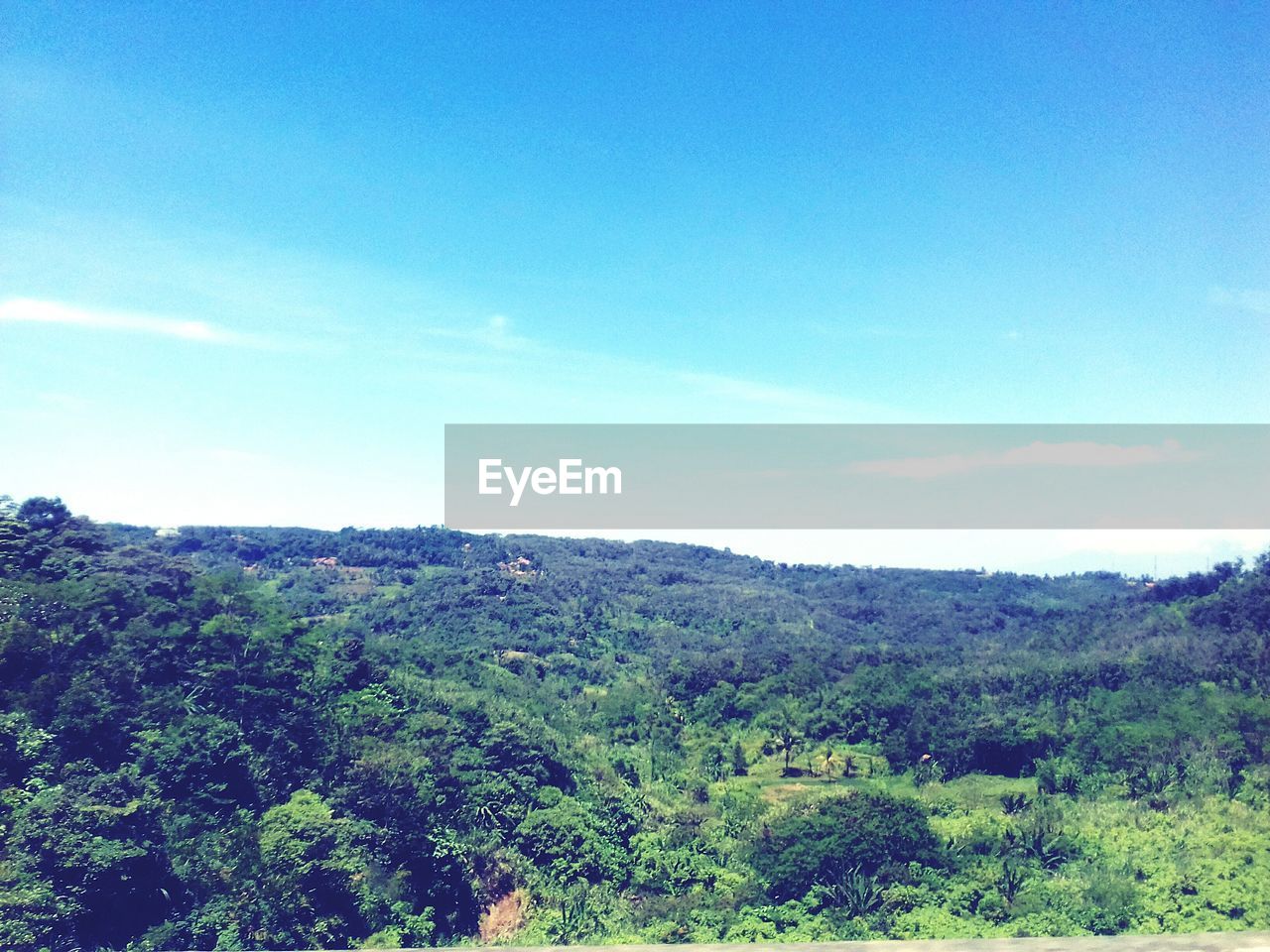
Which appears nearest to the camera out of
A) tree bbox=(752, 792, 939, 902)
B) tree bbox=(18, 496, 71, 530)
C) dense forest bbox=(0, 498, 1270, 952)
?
dense forest bbox=(0, 498, 1270, 952)

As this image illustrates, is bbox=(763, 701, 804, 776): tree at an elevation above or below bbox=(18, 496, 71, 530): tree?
below

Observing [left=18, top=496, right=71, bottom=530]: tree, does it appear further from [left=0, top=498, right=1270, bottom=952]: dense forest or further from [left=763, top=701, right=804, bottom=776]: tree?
[left=763, top=701, right=804, bottom=776]: tree

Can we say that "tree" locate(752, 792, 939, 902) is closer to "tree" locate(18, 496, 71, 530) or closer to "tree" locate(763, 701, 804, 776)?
"tree" locate(763, 701, 804, 776)

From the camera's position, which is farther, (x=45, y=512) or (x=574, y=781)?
(x=45, y=512)

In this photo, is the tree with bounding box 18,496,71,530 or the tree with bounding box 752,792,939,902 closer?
the tree with bounding box 752,792,939,902

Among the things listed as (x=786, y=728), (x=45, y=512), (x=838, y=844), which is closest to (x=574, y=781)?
(x=838, y=844)

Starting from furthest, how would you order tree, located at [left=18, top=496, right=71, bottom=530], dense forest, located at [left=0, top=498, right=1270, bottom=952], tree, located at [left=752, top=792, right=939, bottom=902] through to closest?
tree, located at [left=18, top=496, right=71, bottom=530]
tree, located at [left=752, top=792, right=939, bottom=902]
dense forest, located at [left=0, top=498, right=1270, bottom=952]

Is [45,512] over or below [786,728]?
over

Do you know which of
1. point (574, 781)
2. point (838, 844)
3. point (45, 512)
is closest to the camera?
point (838, 844)

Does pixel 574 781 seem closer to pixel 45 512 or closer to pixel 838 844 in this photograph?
pixel 838 844

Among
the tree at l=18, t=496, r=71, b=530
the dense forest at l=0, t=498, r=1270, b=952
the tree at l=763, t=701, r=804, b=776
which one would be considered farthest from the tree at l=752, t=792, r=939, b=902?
the tree at l=18, t=496, r=71, b=530

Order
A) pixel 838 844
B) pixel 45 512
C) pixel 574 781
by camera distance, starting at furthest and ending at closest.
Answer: pixel 45 512 < pixel 574 781 < pixel 838 844
